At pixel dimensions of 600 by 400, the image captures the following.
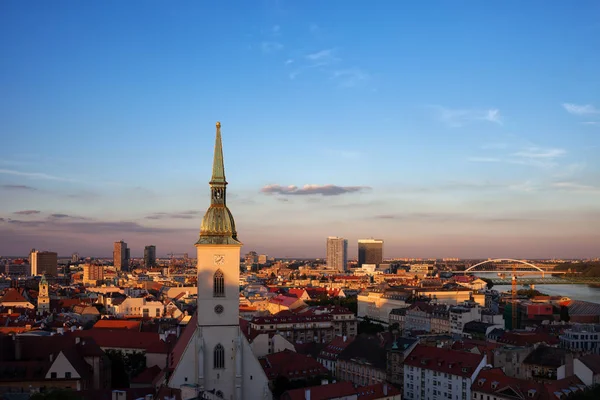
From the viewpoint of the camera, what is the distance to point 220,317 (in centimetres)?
3484

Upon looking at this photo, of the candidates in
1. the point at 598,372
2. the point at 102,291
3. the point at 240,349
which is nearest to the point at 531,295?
Result: the point at 102,291

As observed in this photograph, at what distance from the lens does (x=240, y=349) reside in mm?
34750

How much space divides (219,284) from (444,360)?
70.7ft

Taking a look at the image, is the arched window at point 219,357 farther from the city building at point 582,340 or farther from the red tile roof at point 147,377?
the city building at point 582,340

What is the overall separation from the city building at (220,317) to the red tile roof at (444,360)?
17342 mm

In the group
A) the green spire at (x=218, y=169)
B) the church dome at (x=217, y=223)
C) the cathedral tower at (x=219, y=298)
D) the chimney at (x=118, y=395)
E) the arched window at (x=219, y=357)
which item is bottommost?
the chimney at (x=118, y=395)

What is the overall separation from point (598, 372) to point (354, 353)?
1941 cm

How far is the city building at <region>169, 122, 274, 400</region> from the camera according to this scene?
3450 cm

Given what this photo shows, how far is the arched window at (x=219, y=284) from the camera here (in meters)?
34.8

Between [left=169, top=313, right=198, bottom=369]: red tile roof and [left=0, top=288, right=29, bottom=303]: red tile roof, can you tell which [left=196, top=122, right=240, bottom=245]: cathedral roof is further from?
[left=0, top=288, right=29, bottom=303]: red tile roof

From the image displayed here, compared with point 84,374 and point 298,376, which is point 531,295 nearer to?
point 298,376

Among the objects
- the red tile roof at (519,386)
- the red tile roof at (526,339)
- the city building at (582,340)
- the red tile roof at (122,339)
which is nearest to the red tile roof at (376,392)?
the red tile roof at (519,386)

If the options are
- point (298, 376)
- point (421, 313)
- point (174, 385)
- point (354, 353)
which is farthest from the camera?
point (421, 313)

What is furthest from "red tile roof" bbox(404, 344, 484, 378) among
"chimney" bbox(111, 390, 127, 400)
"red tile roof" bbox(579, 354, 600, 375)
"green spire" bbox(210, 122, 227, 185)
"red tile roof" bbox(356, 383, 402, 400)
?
"chimney" bbox(111, 390, 127, 400)
